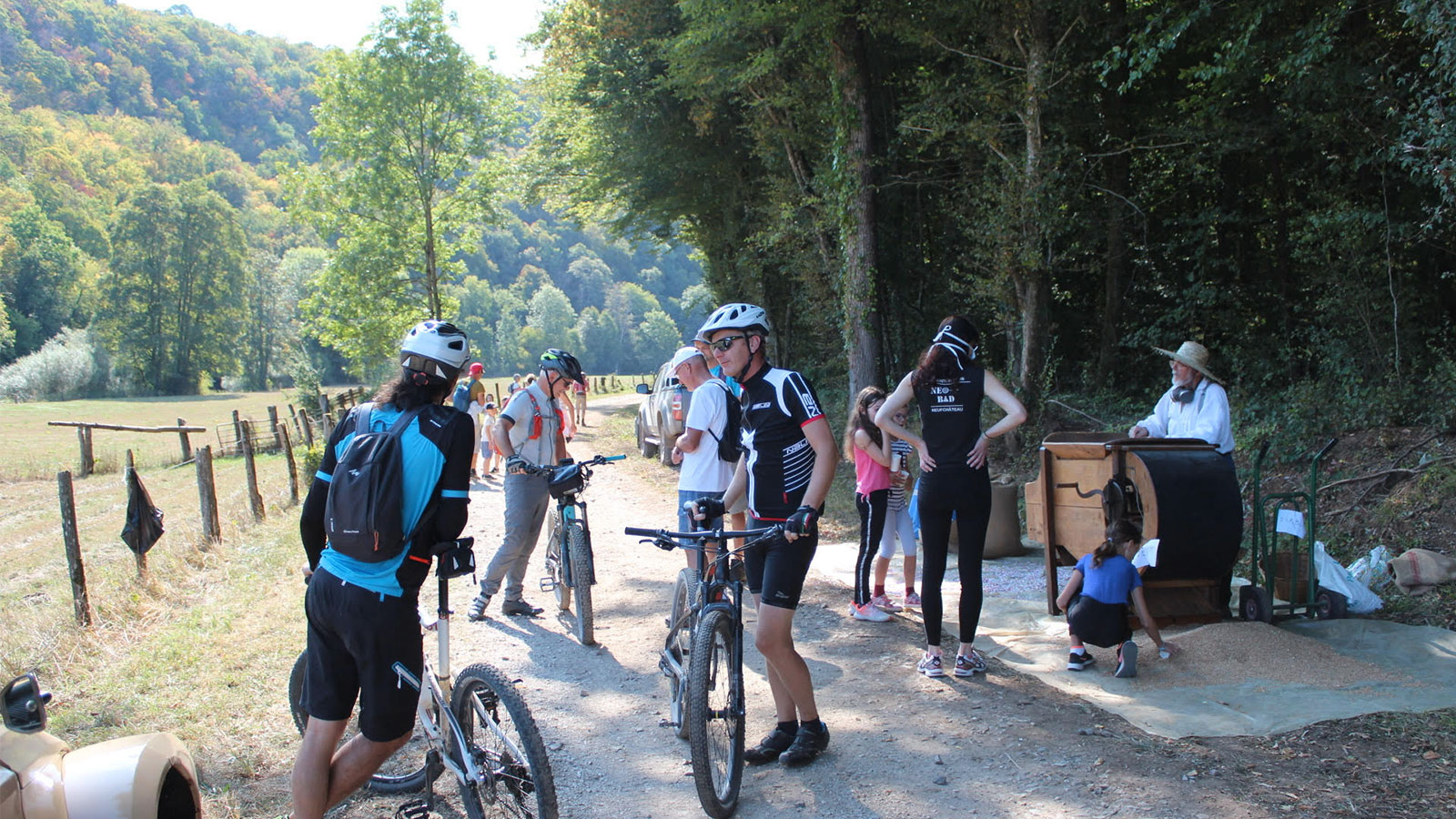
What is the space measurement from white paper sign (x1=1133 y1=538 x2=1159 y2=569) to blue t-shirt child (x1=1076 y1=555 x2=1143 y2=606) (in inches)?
4.4

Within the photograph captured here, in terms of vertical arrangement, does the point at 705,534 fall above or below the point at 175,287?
below

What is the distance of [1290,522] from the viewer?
19.1 feet

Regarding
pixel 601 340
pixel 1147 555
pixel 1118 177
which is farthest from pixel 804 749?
pixel 601 340

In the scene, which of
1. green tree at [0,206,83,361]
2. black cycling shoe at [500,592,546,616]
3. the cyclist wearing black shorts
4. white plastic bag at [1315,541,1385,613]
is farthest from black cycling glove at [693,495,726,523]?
green tree at [0,206,83,361]

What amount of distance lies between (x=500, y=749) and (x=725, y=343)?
1824 millimetres

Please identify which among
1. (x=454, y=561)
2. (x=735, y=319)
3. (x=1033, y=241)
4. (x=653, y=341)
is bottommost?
(x=454, y=561)

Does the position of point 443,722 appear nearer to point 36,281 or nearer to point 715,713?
point 715,713

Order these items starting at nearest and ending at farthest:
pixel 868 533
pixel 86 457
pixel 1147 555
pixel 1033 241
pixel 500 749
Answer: pixel 500 749
pixel 1147 555
pixel 868 533
pixel 1033 241
pixel 86 457

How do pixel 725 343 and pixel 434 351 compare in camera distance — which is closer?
pixel 434 351

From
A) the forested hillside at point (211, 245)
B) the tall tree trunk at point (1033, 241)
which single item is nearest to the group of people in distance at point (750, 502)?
the tall tree trunk at point (1033, 241)

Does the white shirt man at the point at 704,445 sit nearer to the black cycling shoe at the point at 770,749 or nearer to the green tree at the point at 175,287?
the black cycling shoe at the point at 770,749

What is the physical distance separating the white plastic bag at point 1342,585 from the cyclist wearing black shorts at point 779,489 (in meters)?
3.97

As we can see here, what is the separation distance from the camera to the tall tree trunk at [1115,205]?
470 inches

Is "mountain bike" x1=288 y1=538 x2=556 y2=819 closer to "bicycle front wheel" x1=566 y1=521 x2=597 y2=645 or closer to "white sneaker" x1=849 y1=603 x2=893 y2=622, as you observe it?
"bicycle front wheel" x1=566 y1=521 x2=597 y2=645
